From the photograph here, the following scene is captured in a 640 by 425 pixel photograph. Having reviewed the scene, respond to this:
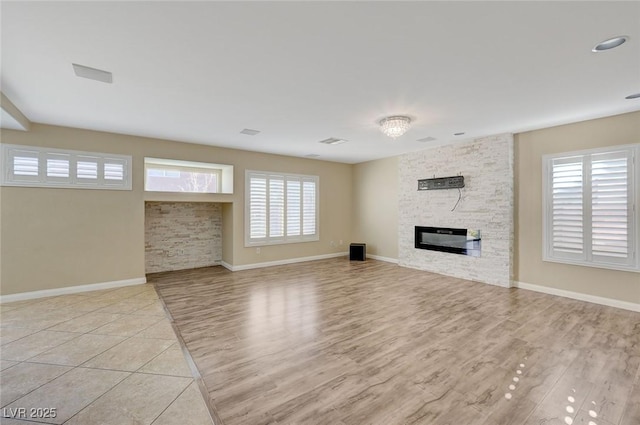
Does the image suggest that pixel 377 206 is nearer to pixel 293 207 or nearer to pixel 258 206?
pixel 293 207

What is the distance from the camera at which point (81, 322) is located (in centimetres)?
344

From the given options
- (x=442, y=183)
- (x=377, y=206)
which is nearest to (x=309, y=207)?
(x=377, y=206)

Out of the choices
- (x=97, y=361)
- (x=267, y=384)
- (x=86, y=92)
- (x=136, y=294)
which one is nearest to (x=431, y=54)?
(x=267, y=384)

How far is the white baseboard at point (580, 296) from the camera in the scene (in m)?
3.86

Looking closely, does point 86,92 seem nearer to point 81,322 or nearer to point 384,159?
point 81,322

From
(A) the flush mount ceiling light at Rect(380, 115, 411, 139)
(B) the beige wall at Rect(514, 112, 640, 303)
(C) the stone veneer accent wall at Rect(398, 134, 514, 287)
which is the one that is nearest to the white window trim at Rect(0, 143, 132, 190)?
(A) the flush mount ceiling light at Rect(380, 115, 411, 139)

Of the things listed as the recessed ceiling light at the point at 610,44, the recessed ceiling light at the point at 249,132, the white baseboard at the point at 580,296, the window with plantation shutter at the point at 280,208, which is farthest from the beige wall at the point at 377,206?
the recessed ceiling light at the point at 610,44

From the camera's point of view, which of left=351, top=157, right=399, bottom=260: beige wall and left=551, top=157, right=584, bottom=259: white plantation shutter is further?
left=351, top=157, right=399, bottom=260: beige wall

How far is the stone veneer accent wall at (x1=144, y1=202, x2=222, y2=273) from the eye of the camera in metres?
6.03

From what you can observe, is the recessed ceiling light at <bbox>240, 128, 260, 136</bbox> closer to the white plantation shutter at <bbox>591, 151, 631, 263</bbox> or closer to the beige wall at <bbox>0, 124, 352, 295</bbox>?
the beige wall at <bbox>0, 124, 352, 295</bbox>

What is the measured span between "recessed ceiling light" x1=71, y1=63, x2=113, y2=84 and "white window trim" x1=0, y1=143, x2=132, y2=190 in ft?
8.25

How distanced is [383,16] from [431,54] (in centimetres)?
73

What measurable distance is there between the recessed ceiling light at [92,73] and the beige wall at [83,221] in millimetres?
2509

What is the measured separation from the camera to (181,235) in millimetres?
6352
